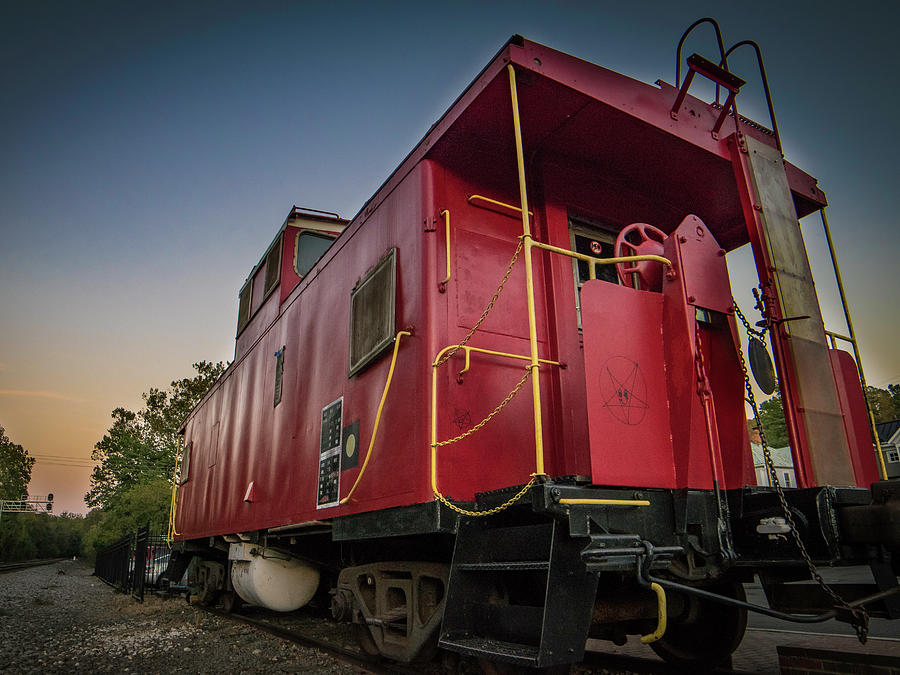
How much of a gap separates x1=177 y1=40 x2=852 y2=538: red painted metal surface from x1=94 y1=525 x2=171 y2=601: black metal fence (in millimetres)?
10035

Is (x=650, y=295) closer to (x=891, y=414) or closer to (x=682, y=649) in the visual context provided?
(x=682, y=649)

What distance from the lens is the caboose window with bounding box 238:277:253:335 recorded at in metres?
8.91

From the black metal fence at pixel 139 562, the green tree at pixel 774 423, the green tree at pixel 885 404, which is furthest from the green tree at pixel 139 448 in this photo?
the green tree at pixel 885 404

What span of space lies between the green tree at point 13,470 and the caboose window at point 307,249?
2056 inches

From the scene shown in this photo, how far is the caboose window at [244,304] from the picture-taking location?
8914 mm

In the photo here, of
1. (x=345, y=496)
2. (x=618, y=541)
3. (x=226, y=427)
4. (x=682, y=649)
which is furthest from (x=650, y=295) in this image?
(x=226, y=427)

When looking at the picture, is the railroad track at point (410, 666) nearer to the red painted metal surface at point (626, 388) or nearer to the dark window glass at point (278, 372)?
the red painted metal surface at point (626, 388)

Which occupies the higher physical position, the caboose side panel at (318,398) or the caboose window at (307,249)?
the caboose window at (307,249)

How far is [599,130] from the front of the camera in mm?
3881

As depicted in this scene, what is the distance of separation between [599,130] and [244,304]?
22.1 feet

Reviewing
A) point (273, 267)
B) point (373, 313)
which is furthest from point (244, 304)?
point (373, 313)

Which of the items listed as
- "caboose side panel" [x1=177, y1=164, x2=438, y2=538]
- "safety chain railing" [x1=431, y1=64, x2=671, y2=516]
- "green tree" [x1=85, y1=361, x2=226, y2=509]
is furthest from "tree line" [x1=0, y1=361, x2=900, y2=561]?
"safety chain railing" [x1=431, y1=64, x2=671, y2=516]

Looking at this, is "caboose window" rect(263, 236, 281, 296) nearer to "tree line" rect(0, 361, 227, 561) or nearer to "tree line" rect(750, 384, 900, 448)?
"tree line" rect(0, 361, 227, 561)

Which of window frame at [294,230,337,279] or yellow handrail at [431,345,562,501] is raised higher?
window frame at [294,230,337,279]
